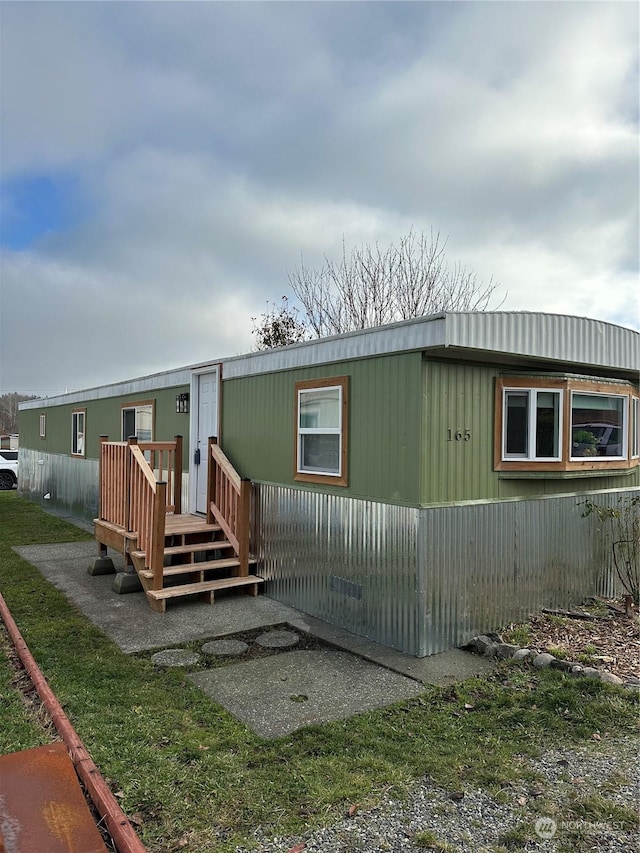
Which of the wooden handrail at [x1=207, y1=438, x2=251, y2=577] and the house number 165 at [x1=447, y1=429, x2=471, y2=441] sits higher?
the house number 165 at [x1=447, y1=429, x2=471, y2=441]

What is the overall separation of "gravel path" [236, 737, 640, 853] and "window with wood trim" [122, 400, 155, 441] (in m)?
7.78

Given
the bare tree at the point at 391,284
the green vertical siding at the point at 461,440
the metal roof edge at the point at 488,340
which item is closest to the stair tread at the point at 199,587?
the metal roof edge at the point at 488,340

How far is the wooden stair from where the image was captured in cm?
613

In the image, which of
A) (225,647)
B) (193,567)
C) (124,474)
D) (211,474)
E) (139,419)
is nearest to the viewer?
(225,647)

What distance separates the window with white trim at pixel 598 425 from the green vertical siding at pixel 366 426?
183 cm

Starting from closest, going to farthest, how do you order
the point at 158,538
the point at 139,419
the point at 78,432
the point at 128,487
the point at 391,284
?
1. the point at 158,538
2. the point at 128,487
3. the point at 139,419
4. the point at 78,432
5. the point at 391,284

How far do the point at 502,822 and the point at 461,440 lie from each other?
2.95 m

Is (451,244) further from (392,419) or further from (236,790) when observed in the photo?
(236,790)

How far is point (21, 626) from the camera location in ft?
17.4

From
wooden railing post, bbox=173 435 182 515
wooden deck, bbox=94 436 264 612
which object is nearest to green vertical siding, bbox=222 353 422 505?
wooden deck, bbox=94 436 264 612

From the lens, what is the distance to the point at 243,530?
22.2 feet

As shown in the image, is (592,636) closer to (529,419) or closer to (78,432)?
(529,419)

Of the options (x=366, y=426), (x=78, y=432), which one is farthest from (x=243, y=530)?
(x=78, y=432)

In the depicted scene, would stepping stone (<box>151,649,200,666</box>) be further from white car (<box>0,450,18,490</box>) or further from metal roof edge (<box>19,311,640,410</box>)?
white car (<box>0,450,18,490</box>)
